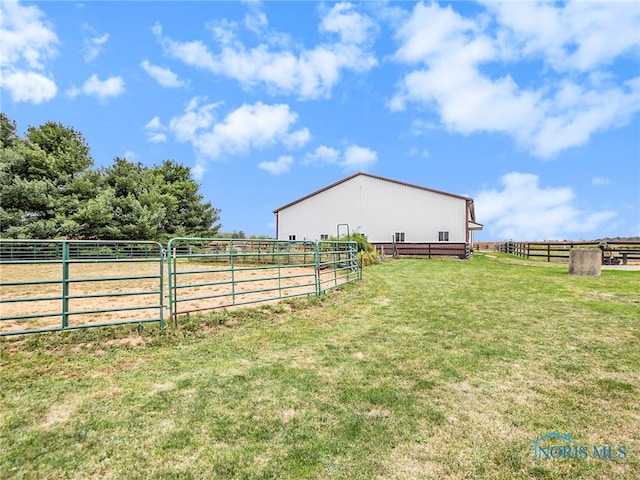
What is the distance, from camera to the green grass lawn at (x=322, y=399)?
7.45 feet

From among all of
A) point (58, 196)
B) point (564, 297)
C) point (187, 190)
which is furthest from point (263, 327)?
point (187, 190)

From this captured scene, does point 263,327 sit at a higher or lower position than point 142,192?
lower

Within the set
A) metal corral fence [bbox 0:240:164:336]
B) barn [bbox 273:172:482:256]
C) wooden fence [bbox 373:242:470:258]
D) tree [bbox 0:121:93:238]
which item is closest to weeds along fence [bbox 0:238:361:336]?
metal corral fence [bbox 0:240:164:336]

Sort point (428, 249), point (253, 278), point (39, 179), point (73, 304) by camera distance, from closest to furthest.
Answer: point (73, 304) → point (253, 278) → point (428, 249) → point (39, 179)

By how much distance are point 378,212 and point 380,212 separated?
164 millimetres

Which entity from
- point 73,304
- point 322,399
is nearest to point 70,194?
point 73,304

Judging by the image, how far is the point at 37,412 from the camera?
2.95 meters

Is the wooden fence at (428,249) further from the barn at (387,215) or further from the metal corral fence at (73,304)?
the metal corral fence at (73,304)

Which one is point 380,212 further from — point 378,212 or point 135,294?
point 135,294

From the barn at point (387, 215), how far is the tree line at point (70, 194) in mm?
12486

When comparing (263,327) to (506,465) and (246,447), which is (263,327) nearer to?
(246,447)

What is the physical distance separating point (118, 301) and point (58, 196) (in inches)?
888

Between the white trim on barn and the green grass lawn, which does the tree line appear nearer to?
the white trim on barn

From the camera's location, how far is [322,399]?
3.08 meters
